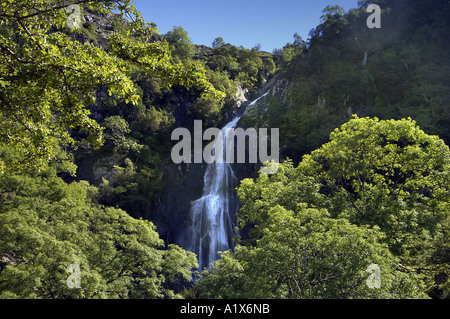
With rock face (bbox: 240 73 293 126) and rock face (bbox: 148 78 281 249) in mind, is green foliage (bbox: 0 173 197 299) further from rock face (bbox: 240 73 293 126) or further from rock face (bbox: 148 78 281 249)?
rock face (bbox: 240 73 293 126)

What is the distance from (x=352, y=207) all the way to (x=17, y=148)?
11.4m

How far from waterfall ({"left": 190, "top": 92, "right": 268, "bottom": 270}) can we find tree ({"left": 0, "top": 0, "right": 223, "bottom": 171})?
1929 cm

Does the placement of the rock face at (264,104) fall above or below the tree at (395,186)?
above

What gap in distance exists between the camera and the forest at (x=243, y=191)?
562 centimetres

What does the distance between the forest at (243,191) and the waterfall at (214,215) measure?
383 cm

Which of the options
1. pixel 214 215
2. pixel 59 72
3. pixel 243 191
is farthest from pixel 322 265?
pixel 214 215

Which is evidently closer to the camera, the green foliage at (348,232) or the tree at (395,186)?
the green foliage at (348,232)

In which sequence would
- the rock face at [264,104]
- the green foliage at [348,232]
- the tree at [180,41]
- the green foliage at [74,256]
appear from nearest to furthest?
1. the green foliage at [348,232]
2. the green foliage at [74,256]
3. the rock face at [264,104]
4. the tree at [180,41]

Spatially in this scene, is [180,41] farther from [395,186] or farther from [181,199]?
[395,186]

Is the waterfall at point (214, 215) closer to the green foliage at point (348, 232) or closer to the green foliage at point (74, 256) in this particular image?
the green foliage at point (74, 256)

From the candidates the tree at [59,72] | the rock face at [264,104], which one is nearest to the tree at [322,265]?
the tree at [59,72]

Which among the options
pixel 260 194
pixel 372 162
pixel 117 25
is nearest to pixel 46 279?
pixel 260 194

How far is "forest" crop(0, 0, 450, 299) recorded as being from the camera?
221 inches

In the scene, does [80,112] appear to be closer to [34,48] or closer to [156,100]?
[34,48]
